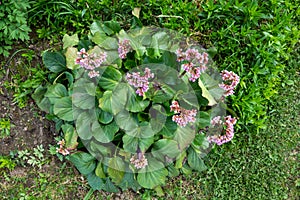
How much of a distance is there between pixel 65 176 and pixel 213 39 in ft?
6.22

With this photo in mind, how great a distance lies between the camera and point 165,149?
2.89 m

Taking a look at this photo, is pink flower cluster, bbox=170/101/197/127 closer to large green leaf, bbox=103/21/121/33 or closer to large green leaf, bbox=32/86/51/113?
large green leaf, bbox=103/21/121/33

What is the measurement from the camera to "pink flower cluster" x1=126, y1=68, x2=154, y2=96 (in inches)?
101

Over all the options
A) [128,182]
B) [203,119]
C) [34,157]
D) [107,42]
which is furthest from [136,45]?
[34,157]

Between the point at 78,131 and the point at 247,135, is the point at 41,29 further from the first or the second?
the point at 247,135

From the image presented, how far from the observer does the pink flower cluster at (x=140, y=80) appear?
8.39ft

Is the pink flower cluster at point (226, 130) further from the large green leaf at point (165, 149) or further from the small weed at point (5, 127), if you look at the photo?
the small weed at point (5, 127)

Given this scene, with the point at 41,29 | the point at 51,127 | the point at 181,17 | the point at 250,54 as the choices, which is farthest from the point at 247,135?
the point at 41,29

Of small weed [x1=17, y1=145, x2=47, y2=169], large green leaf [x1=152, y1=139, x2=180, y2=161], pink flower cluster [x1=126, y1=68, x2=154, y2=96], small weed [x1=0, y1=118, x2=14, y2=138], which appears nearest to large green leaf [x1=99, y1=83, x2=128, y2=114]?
pink flower cluster [x1=126, y1=68, x2=154, y2=96]

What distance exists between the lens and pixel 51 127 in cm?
329

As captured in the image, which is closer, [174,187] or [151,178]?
[151,178]

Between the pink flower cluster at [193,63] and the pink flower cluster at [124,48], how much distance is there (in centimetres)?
→ 38

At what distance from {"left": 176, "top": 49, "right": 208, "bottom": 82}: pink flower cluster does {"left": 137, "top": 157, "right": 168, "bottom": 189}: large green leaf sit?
780mm

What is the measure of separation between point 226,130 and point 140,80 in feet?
2.85
